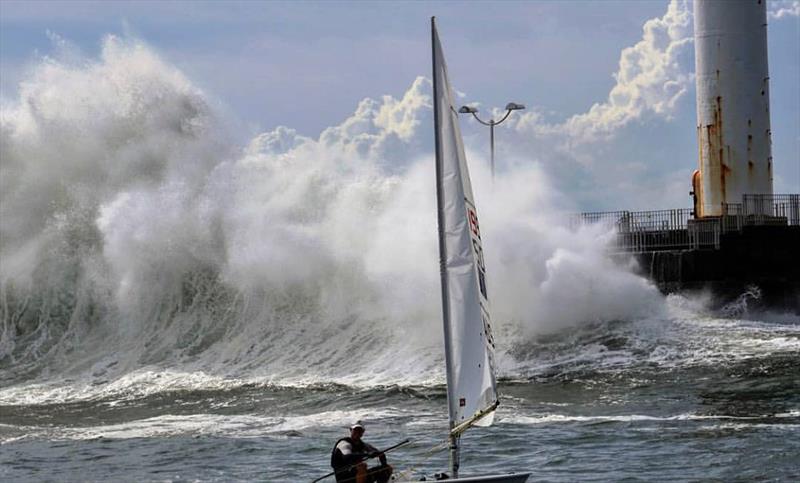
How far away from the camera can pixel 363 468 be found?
15883mm

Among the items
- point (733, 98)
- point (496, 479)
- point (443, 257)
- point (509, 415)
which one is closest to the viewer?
point (496, 479)

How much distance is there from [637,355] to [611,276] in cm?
410

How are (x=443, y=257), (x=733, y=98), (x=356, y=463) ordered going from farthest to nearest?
(x=733, y=98) → (x=356, y=463) → (x=443, y=257)

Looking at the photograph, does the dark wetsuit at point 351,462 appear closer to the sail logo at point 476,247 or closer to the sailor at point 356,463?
the sailor at point 356,463

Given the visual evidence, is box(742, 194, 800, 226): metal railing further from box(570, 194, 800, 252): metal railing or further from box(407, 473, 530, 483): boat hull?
box(407, 473, 530, 483): boat hull

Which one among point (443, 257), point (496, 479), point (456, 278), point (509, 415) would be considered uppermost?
point (443, 257)

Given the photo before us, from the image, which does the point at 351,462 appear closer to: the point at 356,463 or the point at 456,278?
the point at 356,463

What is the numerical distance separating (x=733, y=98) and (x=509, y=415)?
1363cm

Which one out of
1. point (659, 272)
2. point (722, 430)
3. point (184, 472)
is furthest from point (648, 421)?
point (659, 272)

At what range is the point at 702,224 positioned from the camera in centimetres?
3409

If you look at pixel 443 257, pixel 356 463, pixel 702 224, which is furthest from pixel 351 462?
pixel 702 224

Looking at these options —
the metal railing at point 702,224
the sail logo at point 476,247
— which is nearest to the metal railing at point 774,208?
the metal railing at point 702,224

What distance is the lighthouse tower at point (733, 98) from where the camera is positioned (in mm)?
33938

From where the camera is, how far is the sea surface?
1969 cm
